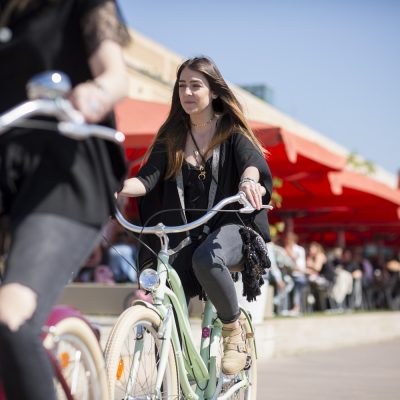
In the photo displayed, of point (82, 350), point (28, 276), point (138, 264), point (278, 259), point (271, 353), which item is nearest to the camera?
point (28, 276)

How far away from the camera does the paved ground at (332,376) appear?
584 centimetres

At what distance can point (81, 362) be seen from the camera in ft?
7.96

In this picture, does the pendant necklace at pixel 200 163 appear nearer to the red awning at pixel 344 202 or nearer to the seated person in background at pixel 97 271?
the seated person in background at pixel 97 271

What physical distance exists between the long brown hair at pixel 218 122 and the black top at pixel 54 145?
5.69 feet

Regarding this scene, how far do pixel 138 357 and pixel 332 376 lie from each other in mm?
4083

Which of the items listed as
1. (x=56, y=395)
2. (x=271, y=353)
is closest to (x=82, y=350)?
(x=56, y=395)

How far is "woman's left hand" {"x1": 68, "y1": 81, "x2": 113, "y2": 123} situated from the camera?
6.42 feet

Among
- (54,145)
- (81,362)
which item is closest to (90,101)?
(54,145)

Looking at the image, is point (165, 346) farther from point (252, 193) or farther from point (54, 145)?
point (54, 145)

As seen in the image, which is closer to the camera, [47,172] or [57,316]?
[47,172]

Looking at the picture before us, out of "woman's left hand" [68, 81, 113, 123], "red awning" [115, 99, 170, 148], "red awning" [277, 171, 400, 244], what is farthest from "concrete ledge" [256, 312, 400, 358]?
"woman's left hand" [68, 81, 113, 123]

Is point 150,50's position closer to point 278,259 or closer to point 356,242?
point 356,242

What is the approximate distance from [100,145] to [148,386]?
135 centimetres

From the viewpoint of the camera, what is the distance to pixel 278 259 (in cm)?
1112
